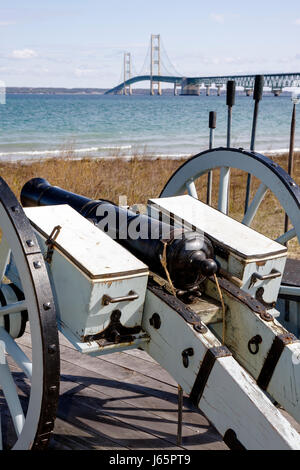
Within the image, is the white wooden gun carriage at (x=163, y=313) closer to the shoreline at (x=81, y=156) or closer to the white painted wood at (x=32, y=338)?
the white painted wood at (x=32, y=338)

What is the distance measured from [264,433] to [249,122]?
39446 millimetres

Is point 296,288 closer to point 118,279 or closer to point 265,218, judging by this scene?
point 118,279

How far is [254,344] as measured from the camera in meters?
1.99

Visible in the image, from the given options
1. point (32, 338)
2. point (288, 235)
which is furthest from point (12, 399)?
point (288, 235)

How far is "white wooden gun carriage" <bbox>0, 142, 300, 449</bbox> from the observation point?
5.72 ft

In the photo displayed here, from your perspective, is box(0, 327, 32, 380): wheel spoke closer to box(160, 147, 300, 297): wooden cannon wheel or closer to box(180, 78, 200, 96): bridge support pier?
box(160, 147, 300, 297): wooden cannon wheel

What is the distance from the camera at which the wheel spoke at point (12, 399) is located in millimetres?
2104

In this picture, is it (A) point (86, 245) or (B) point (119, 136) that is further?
(B) point (119, 136)

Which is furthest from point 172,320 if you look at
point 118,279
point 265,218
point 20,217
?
point 265,218

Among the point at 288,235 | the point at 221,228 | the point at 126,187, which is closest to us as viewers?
the point at 221,228

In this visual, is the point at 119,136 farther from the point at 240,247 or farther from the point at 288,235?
the point at 240,247

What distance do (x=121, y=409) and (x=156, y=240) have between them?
3.18 ft

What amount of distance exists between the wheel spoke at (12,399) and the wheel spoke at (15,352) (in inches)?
2.6

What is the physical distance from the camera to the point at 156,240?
212 centimetres
